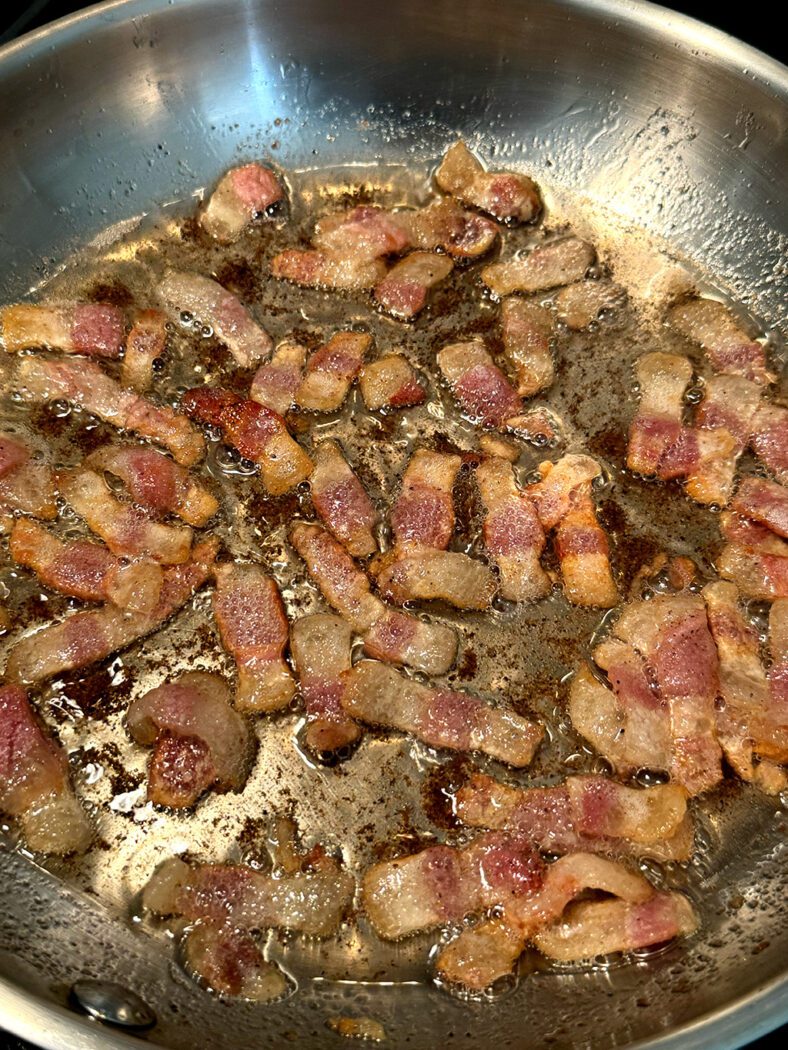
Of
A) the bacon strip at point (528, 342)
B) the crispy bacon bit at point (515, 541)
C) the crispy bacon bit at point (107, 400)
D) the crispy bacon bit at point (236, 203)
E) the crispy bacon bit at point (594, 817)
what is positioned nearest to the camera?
the crispy bacon bit at point (594, 817)

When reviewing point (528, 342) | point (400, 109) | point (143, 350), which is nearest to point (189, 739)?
point (143, 350)

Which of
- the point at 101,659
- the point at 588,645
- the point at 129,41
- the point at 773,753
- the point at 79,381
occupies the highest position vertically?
the point at 129,41

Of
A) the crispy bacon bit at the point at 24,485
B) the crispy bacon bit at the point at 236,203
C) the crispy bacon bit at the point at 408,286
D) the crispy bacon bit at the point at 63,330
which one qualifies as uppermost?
the crispy bacon bit at the point at 236,203

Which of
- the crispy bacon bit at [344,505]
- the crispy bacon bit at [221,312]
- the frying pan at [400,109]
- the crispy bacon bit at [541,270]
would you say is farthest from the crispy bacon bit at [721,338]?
the crispy bacon bit at [221,312]

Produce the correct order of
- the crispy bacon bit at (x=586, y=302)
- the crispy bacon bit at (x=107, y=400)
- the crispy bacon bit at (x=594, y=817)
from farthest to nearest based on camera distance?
the crispy bacon bit at (x=586, y=302) < the crispy bacon bit at (x=107, y=400) < the crispy bacon bit at (x=594, y=817)

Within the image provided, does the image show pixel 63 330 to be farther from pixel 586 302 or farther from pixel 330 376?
pixel 586 302

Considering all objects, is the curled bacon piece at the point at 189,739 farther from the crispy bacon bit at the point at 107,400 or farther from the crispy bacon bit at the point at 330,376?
the crispy bacon bit at the point at 330,376

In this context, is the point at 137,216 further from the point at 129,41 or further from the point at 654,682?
the point at 654,682

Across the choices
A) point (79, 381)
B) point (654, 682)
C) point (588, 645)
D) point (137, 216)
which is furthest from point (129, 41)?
point (654, 682)
